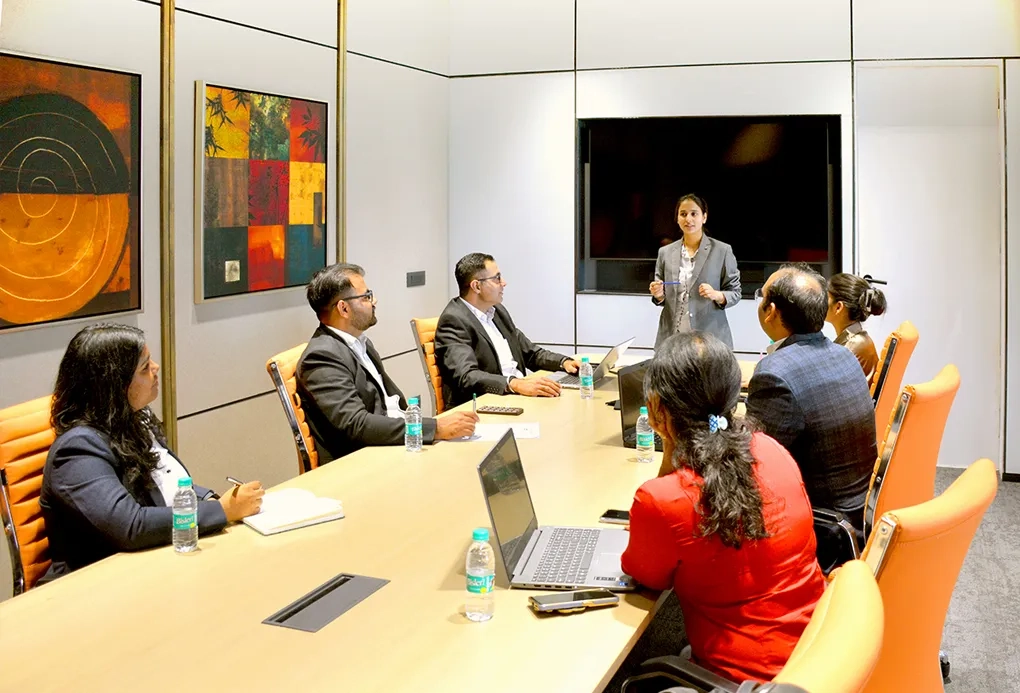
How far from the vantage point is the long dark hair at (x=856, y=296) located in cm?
457

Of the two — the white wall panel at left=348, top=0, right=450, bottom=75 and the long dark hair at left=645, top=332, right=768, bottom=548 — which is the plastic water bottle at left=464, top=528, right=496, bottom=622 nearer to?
the long dark hair at left=645, top=332, right=768, bottom=548

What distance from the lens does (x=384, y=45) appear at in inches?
266

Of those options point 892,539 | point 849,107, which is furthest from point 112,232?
point 849,107

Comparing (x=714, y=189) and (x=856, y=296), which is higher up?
(x=714, y=189)

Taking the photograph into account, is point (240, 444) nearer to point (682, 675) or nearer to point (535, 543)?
point (535, 543)

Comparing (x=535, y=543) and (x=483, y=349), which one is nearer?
(x=535, y=543)

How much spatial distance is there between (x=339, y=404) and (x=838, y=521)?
187 cm

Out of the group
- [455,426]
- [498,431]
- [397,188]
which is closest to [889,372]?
[498,431]

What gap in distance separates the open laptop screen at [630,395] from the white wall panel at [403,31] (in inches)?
132

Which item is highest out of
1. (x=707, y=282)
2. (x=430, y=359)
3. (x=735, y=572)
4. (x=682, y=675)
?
(x=707, y=282)

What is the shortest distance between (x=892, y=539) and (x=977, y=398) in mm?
5759

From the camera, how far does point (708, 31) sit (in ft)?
23.1

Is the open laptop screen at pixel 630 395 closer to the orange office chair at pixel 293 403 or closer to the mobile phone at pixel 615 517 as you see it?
the mobile phone at pixel 615 517

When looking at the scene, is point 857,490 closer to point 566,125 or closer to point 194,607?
point 194,607
